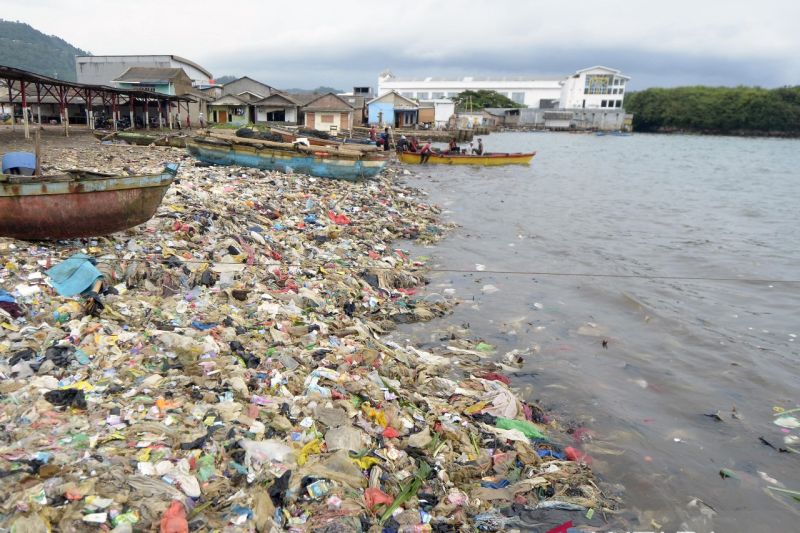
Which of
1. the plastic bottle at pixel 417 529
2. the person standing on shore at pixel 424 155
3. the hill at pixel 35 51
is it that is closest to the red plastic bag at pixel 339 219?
the plastic bottle at pixel 417 529

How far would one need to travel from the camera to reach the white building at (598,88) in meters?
96.7

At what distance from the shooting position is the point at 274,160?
56.4 ft

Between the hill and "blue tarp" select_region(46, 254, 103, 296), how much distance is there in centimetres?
10744

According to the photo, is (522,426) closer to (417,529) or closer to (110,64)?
(417,529)

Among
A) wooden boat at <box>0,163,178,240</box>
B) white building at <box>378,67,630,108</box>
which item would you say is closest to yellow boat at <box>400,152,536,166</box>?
wooden boat at <box>0,163,178,240</box>

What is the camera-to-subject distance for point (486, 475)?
4.29 metres

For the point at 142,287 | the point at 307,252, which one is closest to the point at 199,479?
the point at 142,287

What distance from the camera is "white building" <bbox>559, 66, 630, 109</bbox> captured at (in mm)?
96688

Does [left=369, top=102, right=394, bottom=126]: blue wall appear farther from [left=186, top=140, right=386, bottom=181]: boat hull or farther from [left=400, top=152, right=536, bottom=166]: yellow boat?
[left=186, top=140, right=386, bottom=181]: boat hull

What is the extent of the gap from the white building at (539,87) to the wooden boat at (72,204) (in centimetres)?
9529

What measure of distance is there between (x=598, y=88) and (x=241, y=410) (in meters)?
107

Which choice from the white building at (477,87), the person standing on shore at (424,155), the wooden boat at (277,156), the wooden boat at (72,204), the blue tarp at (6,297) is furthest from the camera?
the white building at (477,87)

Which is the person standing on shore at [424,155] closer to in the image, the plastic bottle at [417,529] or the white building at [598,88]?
the plastic bottle at [417,529]

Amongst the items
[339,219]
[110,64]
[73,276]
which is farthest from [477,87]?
[73,276]
